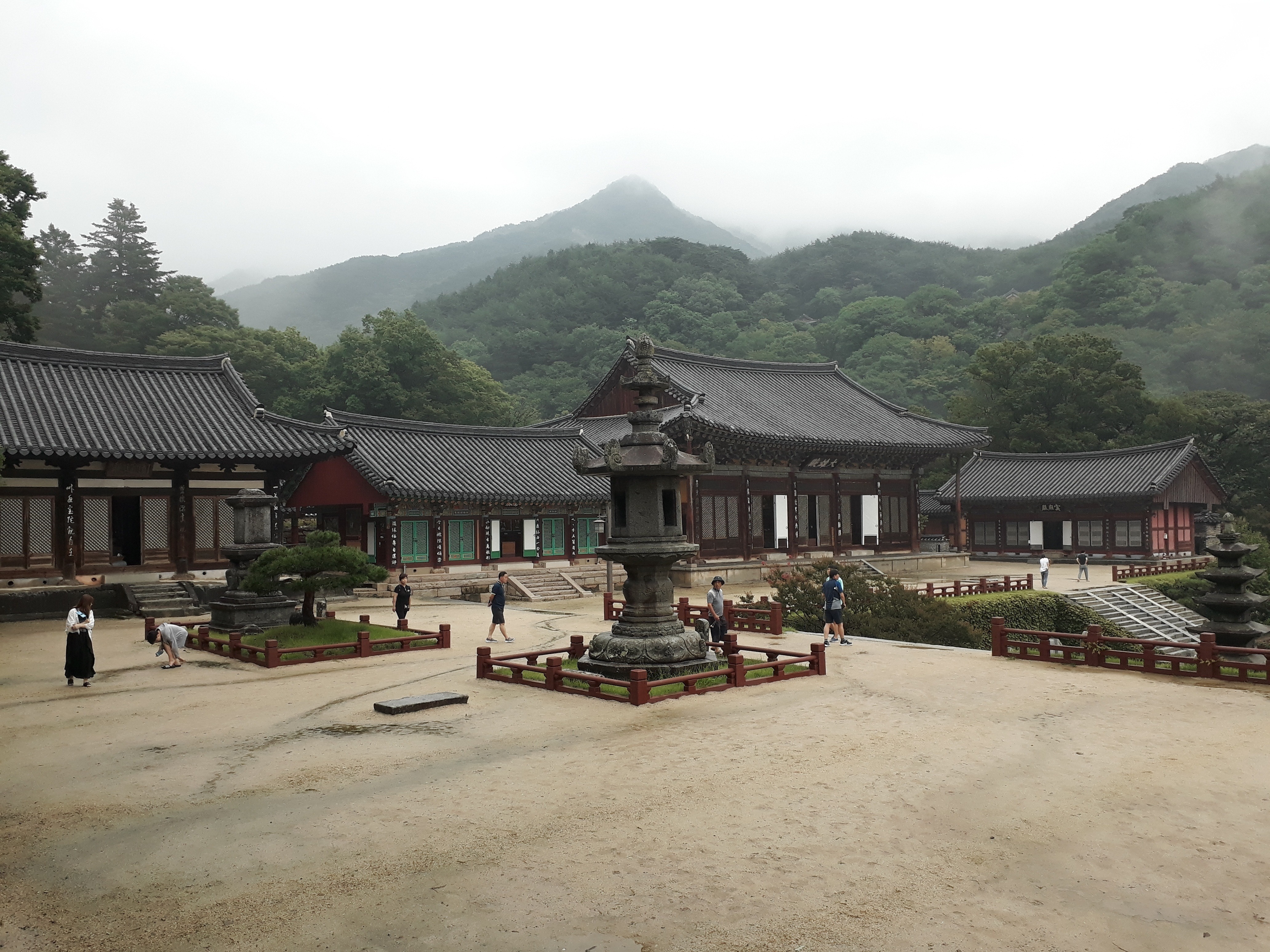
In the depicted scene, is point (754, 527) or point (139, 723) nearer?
point (139, 723)

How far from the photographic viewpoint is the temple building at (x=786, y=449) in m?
37.8

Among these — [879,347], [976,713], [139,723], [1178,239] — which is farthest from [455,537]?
[1178,239]

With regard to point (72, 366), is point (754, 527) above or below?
below

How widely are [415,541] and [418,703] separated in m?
20.9

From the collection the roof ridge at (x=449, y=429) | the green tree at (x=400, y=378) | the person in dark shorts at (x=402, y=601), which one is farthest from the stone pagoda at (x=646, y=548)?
the green tree at (x=400, y=378)

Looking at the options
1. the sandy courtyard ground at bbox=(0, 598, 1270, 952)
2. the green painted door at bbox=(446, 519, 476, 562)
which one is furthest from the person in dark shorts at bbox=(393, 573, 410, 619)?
the green painted door at bbox=(446, 519, 476, 562)

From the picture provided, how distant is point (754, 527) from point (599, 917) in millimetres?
33627

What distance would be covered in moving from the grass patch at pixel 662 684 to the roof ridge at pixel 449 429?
71.0 ft

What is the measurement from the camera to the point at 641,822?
827 centimetres

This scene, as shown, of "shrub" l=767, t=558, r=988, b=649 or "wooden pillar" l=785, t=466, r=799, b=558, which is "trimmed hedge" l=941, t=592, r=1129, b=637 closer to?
"shrub" l=767, t=558, r=988, b=649

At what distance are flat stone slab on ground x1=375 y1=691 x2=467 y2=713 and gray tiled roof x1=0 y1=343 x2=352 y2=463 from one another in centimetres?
1681

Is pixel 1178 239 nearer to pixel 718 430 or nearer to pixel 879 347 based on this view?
pixel 879 347

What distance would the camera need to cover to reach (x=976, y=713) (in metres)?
13.1

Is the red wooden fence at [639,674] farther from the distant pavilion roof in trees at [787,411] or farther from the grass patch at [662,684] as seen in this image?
the distant pavilion roof in trees at [787,411]
